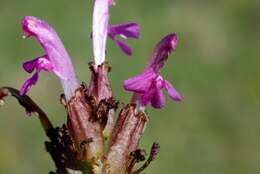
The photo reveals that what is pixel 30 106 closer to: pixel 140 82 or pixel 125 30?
pixel 140 82

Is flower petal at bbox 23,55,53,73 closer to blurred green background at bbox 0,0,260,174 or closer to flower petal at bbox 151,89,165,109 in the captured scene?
flower petal at bbox 151,89,165,109

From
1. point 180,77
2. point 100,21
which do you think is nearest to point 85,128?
point 100,21

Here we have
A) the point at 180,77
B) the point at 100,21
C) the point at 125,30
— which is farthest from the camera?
the point at 180,77

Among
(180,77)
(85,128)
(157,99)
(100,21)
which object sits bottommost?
(85,128)

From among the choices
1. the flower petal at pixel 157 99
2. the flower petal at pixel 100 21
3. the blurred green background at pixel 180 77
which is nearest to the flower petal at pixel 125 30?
the flower petal at pixel 100 21

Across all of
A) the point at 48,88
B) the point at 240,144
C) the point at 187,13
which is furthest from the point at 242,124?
the point at 187,13

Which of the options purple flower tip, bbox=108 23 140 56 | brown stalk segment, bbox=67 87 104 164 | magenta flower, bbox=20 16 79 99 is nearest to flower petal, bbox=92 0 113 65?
purple flower tip, bbox=108 23 140 56

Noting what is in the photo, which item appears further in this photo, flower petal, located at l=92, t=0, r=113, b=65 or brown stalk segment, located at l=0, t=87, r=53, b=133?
flower petal, located at l=92, t=0, r=113, b=65
